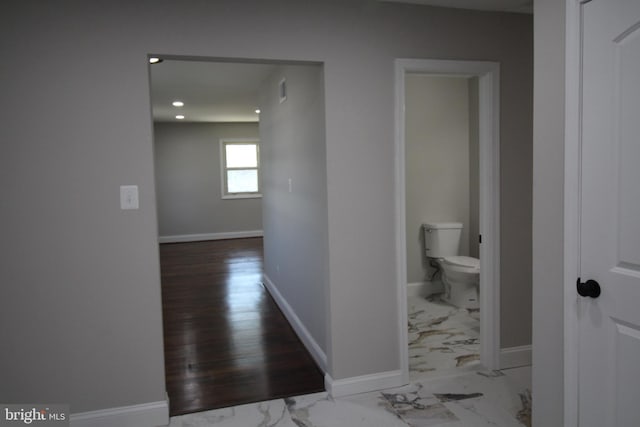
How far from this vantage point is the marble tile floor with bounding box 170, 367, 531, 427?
8.79 ft

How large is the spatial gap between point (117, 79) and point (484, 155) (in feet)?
7.46

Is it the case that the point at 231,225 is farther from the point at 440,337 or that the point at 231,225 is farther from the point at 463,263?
the point at 440,337

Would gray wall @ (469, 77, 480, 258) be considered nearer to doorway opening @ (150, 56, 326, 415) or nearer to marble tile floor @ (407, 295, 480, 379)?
marble tile floor @ (407, 295, 480, 379)

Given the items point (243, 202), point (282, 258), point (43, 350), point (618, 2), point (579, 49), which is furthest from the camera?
point (243, 202)

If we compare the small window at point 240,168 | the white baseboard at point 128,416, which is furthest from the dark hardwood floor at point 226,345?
the small window at point 240,168

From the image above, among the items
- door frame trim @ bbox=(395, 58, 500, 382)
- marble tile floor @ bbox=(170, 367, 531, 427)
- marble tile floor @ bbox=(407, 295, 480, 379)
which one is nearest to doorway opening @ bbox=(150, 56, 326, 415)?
marble tile floor @ bbox=(170, 367, 531, 427)

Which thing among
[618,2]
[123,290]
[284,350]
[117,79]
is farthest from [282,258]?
[618,2]

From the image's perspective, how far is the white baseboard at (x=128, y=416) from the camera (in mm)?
2611

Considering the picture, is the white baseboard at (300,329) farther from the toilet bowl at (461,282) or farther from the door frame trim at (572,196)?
the door frame trim at (572,196)

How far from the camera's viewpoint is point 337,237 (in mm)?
2963

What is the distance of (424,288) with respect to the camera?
5.15 m

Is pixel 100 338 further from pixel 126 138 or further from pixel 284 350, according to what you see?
pixel 284 350

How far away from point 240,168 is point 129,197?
25.5 feet

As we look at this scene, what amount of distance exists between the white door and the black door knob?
0.02 m
